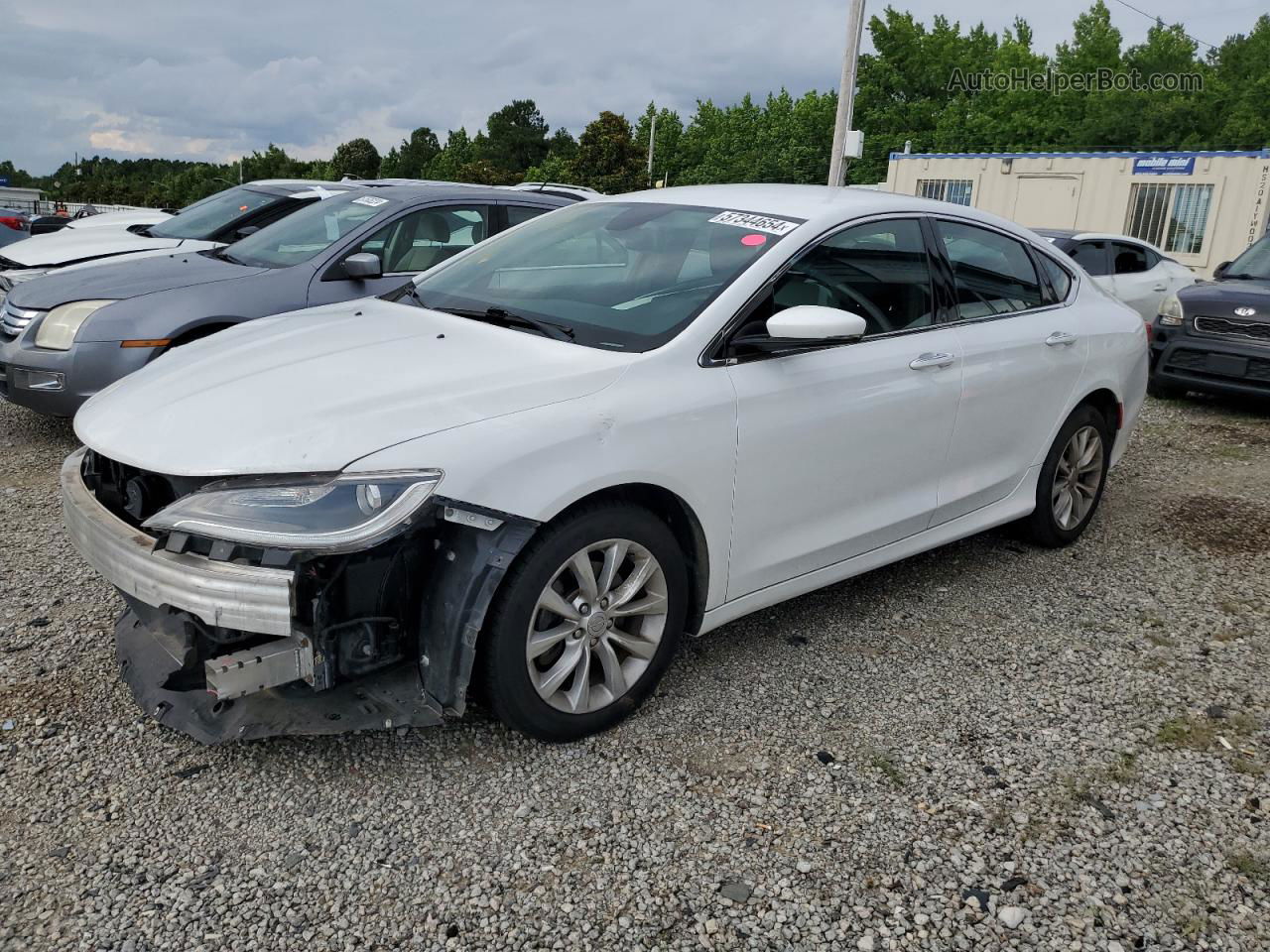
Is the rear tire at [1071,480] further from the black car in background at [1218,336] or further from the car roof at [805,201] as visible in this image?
the black car in background at [1218,336]

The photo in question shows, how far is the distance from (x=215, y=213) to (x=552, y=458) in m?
7.16

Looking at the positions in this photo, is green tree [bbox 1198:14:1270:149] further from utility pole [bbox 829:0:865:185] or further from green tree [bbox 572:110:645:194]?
utility pole [bbox 829:0:865:185]

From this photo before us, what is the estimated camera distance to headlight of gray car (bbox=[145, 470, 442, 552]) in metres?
2.40

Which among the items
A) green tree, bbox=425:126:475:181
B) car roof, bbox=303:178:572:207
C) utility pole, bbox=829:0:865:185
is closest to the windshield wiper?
car roof, bbox=303:178:572:207

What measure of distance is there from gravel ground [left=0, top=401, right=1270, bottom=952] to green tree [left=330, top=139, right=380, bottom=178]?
91853 mm

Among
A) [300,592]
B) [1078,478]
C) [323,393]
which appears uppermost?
[323,393]

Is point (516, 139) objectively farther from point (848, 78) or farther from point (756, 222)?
point (756, 222)

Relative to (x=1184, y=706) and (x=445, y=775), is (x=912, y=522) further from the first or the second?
(x=445, y=775)

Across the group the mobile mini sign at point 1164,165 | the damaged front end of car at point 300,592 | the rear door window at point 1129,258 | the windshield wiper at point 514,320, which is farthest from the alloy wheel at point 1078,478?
the mobile mini sign at point 1164,165

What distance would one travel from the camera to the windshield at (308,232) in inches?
240

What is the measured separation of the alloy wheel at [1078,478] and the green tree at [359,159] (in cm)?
9087

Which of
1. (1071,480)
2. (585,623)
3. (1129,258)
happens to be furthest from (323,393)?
(1129,258)

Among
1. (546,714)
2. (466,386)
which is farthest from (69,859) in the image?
(466,386)

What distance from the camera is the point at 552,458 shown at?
2.67 m
